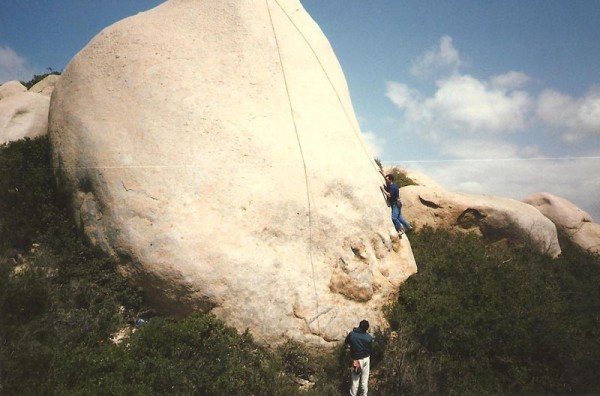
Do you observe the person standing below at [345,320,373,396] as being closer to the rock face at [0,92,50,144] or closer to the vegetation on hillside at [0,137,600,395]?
the vegetation on hillside at [0,137,600,395]

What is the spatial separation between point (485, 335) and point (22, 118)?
1494 cm

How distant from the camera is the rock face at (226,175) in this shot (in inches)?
271

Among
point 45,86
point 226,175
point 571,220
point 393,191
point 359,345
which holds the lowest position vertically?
point 45,86

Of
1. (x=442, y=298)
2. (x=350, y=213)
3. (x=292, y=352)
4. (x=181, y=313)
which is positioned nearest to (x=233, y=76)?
(x=350, y=213)

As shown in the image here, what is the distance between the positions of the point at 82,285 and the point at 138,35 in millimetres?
6944

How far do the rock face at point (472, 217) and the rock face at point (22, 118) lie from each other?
44.5 feet

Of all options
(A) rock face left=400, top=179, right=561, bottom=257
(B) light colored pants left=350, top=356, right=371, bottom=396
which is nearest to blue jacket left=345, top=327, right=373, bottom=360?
(B) light colored pants left=350, top=356, right=371, bottom=396

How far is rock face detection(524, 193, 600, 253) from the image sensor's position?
57.9ft

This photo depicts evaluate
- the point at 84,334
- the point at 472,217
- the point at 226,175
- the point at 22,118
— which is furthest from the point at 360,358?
the point at 22,118

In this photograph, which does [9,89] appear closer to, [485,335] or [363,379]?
[363,379]

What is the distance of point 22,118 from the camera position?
10.6 meters

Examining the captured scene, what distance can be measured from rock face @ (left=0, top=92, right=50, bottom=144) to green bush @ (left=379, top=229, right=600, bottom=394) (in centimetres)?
1230

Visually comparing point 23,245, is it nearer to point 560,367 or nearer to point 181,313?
point 181,313

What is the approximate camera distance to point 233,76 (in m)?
9.02
